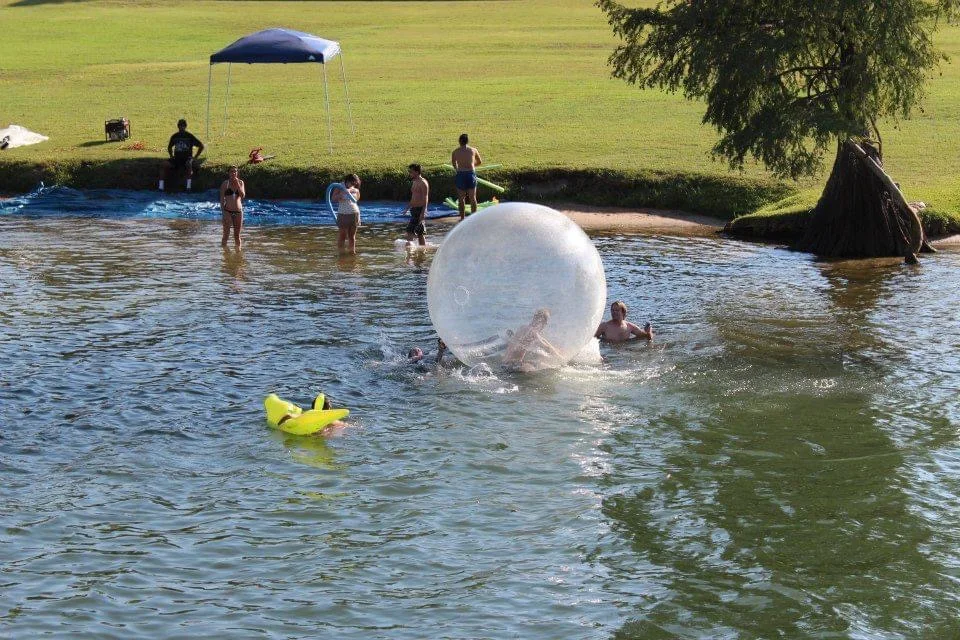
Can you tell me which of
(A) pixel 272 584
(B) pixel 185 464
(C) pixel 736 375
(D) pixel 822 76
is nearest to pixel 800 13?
(D) pixel 822 76

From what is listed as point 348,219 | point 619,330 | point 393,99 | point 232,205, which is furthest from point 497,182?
point 393,99

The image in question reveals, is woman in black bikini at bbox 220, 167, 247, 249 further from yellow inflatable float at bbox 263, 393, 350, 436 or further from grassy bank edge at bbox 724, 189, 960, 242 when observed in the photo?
yellow inflatable float at bbox 263, 393, 350, 436

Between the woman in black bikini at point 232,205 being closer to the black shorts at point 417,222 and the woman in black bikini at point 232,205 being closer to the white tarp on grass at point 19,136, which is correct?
the black shorts at point 417,222

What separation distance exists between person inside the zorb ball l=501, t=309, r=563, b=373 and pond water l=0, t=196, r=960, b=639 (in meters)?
0.37

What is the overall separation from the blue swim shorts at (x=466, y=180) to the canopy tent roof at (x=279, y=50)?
23.9 ft

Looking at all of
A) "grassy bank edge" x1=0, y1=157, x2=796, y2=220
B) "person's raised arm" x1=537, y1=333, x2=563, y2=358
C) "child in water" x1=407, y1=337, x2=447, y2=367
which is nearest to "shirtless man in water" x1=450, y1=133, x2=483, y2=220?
"grassy bank edge" x1=0, y1=157, x2=796, y2=220

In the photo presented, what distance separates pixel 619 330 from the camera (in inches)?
662

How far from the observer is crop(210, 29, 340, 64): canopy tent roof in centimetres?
3091

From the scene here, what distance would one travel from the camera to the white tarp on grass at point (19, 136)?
103 feet

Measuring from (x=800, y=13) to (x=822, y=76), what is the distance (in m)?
1.63

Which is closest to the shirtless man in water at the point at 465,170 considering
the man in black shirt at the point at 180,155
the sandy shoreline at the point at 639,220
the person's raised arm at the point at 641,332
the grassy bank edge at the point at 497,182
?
the sandy shoreline at the point at 639,220

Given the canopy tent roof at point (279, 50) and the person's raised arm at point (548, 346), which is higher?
the canopy tent roof at point (279, 50)

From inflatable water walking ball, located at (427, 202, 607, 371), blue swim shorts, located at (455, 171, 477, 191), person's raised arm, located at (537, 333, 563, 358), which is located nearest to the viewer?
inflatable water walking ball, located at (427, 202, 607, 371)

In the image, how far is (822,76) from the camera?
2262cm
